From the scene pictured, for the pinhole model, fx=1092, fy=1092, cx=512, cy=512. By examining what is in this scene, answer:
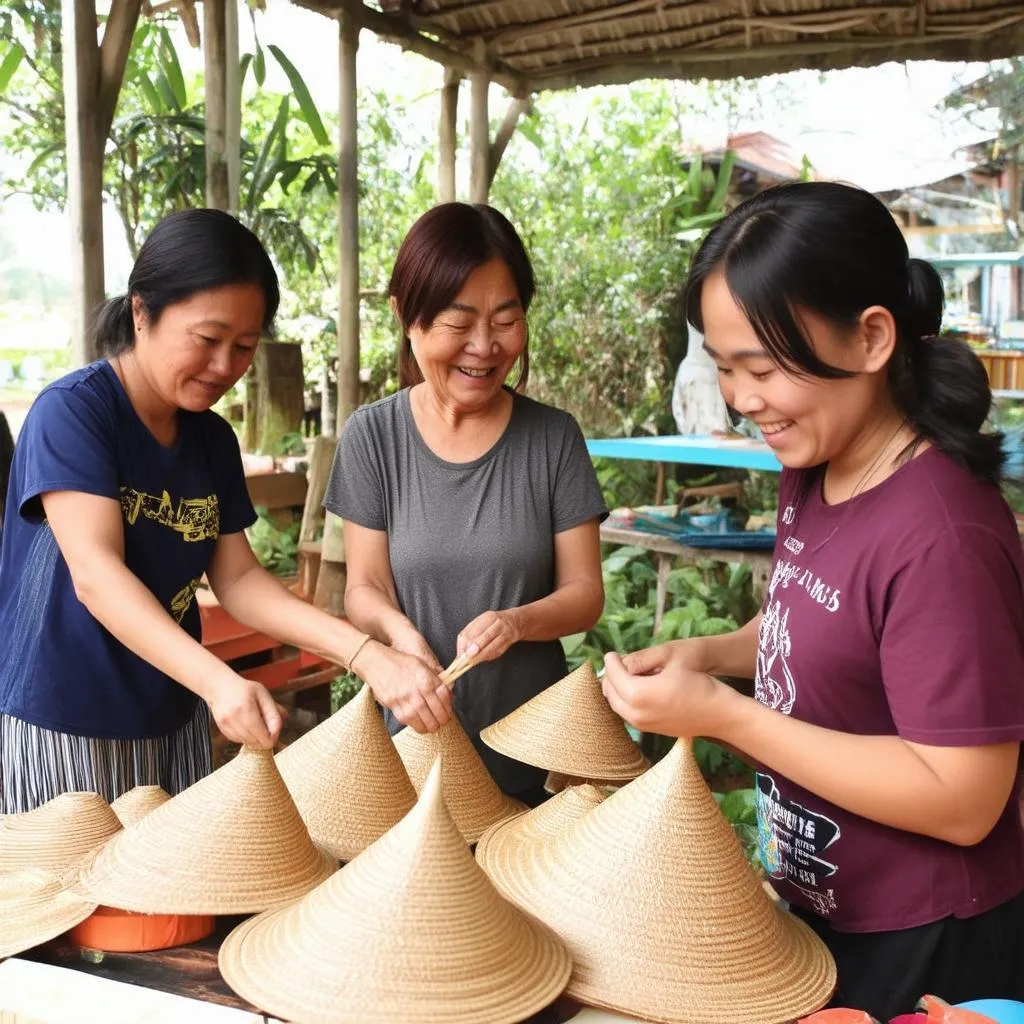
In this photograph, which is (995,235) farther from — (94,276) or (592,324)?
(94,276)

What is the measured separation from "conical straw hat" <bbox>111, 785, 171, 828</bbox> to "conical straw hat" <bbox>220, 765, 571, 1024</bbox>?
0.37 m

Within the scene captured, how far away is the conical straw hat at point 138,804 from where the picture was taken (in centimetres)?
150

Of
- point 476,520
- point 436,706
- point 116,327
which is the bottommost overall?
point 436,706

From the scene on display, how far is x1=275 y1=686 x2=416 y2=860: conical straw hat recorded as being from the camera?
58.5 inches

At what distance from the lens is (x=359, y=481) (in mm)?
2213

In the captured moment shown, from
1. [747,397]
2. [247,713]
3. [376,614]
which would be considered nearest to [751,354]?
[747,397]

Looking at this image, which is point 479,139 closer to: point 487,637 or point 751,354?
point 487,637

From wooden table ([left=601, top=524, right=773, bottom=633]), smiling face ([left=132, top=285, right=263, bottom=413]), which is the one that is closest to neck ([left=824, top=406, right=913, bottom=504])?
smiling face ([left=132, top=285, right=263, bottom=413])

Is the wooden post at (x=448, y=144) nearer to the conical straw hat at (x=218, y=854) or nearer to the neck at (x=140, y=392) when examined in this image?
the neck at (x=140, y=392)

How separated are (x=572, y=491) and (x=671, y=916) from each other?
1.14m

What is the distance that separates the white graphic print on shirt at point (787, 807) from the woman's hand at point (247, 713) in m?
0.66

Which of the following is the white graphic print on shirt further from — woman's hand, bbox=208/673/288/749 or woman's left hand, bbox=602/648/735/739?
woman's hand, bbox=208/673/288/749

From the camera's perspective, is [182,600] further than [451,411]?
No

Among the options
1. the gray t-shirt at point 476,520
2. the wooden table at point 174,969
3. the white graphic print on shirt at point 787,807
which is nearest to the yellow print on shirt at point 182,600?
the gray t-shirt at point 476,520
